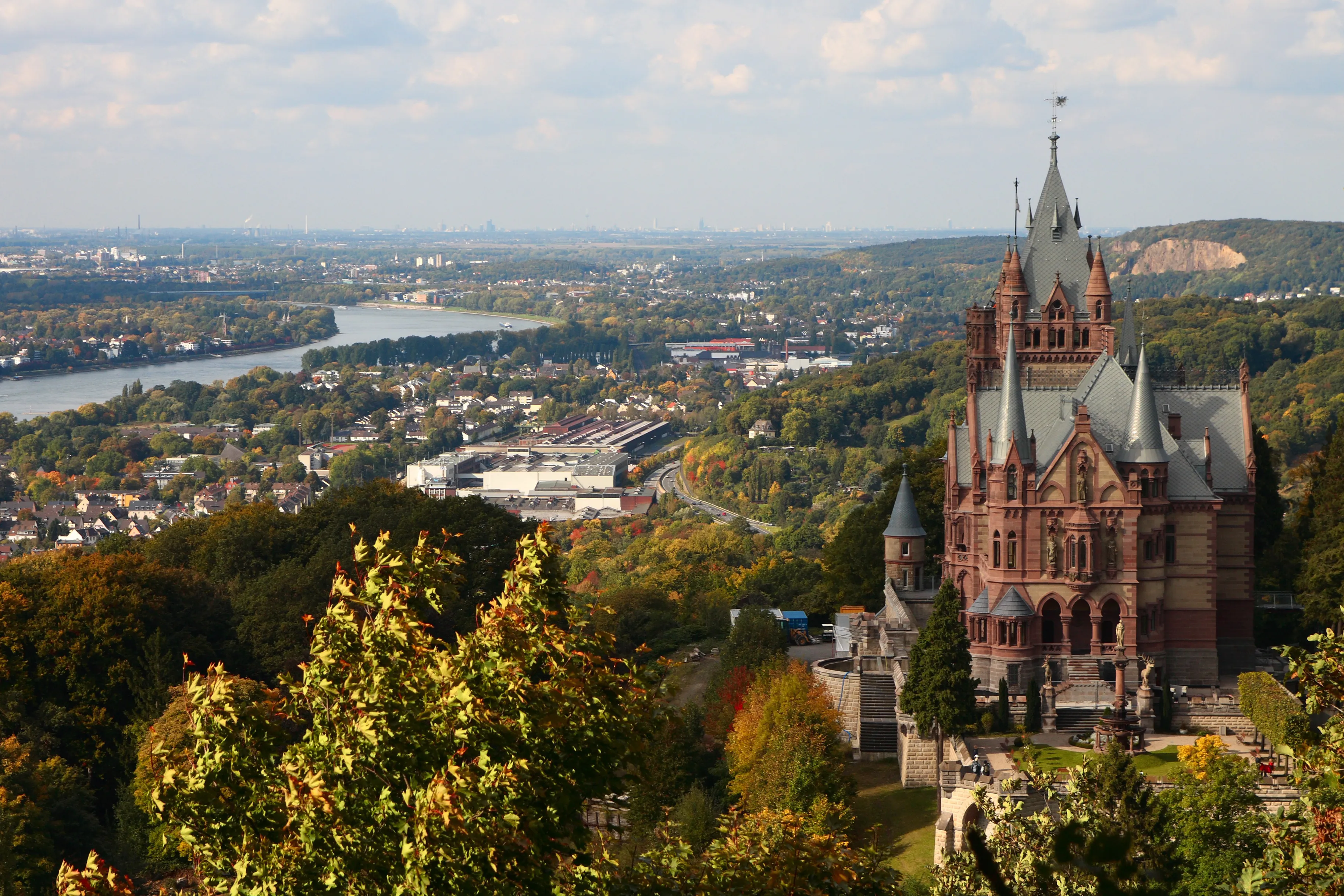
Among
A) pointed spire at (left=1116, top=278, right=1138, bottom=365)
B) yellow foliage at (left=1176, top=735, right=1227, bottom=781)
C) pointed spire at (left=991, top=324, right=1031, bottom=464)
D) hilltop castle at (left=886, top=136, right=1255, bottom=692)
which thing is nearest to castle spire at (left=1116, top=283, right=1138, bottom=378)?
pointed spire at (left=1116, top=278, right=1138, bottom=365)

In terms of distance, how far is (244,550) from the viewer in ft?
204

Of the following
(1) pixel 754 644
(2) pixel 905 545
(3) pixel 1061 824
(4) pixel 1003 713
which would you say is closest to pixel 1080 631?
(4) pixel 1003 713

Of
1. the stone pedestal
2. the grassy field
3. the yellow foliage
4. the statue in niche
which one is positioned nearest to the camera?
the yellow foliage

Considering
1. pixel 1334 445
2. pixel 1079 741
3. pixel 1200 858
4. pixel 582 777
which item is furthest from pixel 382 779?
pixel 1334 445

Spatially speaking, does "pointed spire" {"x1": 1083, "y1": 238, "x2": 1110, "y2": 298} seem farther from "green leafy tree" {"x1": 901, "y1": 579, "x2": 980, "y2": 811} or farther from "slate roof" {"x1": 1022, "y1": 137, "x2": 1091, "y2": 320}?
"green leafy tree" {"x1": 901, "y1": 579, "x2": 980, "y2": 811}

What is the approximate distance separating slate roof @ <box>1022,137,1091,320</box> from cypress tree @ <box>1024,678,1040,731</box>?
16859 mm

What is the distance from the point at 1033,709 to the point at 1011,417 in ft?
29.4

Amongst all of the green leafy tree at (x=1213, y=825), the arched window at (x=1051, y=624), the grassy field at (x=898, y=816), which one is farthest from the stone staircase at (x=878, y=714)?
the green leafy tree at (x=1213, y=825)

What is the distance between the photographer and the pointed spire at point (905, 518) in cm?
5741

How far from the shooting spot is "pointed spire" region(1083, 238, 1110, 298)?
57.5 meters

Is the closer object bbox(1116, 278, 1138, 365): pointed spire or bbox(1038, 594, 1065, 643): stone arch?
bbox(1038, 594, 1065, 643): stone arch

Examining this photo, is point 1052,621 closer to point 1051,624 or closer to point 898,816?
point 1051,624

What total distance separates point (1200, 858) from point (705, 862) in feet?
45.5

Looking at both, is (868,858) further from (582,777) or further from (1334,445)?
(1334,445)
